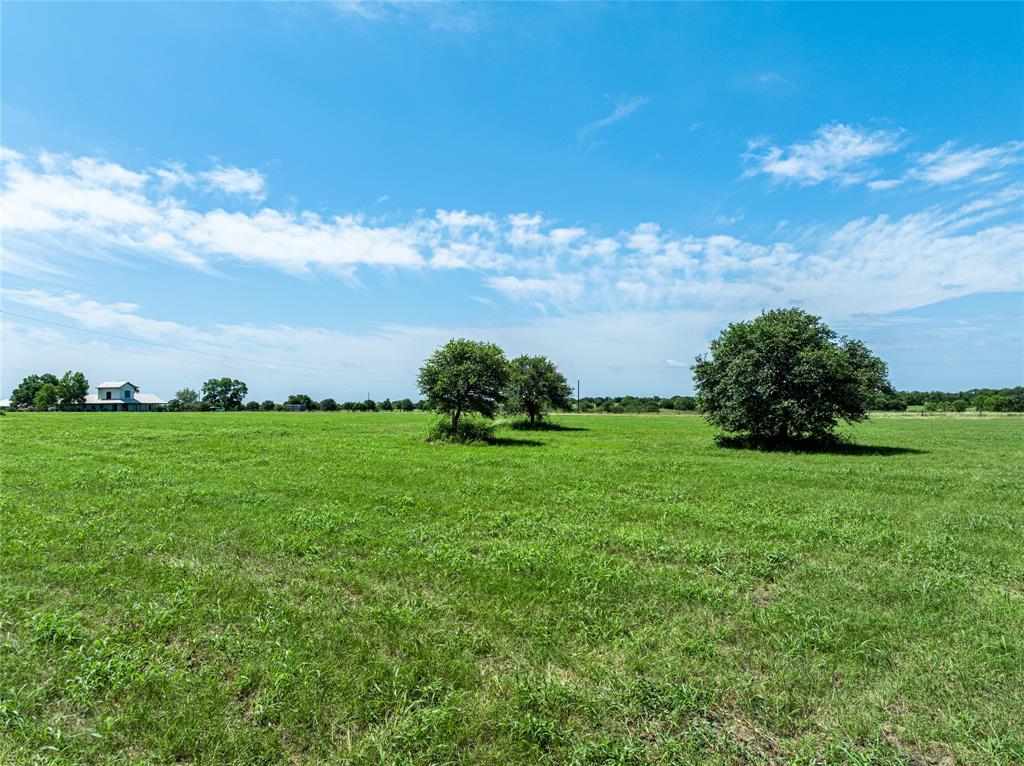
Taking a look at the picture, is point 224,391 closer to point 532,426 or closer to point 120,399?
point 120,399

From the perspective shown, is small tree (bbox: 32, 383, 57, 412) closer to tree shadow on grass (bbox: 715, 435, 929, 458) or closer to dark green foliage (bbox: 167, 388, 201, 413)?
dark green foliage (bbox: 167, 388, 201, 413)

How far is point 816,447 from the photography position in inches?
967

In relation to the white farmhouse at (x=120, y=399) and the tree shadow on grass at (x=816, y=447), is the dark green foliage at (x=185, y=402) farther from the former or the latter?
the tree shadow on grass at (x=816, y=447)

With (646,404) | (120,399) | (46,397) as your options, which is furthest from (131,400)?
(646,404)

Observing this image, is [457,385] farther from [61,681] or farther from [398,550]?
[61,681]

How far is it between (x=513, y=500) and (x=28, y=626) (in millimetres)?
7730

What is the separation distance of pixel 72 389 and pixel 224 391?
29.4m

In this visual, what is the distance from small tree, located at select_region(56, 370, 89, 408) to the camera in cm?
9903

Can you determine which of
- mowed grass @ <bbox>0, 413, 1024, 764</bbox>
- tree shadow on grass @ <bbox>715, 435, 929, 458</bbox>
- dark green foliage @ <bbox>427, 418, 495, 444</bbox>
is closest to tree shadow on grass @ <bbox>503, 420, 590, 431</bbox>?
dark green foliage @ <bbox>427, 418, 495, 444</bbox>

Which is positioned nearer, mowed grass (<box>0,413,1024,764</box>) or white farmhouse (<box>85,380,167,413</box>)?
mowed grass (<box>0,413,1024,764</box>)

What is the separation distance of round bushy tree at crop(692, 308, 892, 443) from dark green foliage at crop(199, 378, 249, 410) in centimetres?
12435

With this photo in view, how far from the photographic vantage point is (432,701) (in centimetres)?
369

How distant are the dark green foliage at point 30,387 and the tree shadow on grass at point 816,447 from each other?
453 feet

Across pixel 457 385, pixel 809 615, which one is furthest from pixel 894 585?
pixel 457 385
